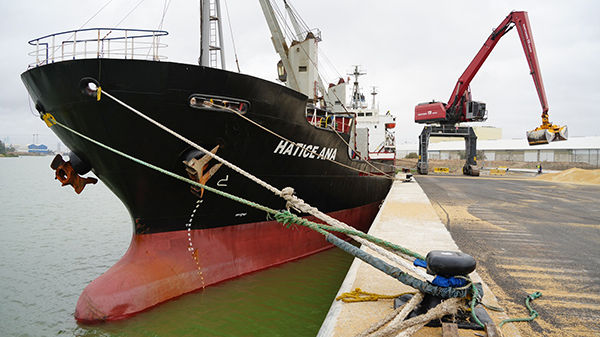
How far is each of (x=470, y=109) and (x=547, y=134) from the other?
7543 mm

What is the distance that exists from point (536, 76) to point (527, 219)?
1843 cm

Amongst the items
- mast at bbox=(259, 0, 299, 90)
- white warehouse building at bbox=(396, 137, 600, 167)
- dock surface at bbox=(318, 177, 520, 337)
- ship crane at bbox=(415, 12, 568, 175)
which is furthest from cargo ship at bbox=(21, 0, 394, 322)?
white warehouse building at bbox=(396, 137, 600, 167)

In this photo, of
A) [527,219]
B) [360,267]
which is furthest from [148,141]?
[527,219]

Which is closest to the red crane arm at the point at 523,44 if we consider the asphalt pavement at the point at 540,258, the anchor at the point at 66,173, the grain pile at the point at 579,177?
the grain pile at the point at 579,177

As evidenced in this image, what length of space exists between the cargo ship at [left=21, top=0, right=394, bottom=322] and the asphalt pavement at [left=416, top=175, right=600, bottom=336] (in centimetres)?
373

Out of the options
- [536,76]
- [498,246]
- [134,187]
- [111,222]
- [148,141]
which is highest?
[536,76]

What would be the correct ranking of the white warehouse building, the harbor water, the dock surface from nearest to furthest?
1. the dock surface
2. the harbor water
3. the white warehouse building

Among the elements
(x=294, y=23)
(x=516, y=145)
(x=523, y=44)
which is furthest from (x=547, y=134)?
(x=516, y=145)

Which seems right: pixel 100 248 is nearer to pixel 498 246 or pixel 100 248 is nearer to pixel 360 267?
pixel 360 267

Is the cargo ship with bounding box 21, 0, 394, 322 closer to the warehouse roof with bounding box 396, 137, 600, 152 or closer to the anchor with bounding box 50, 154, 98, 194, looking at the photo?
the anchor with bounding box 50, 154, 98, 194

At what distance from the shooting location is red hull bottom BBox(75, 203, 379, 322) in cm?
513

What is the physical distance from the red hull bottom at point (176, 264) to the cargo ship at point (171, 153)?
0.02 metres

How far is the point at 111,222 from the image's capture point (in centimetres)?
1495

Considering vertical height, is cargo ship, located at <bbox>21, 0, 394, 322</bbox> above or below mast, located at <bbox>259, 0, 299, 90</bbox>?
below
